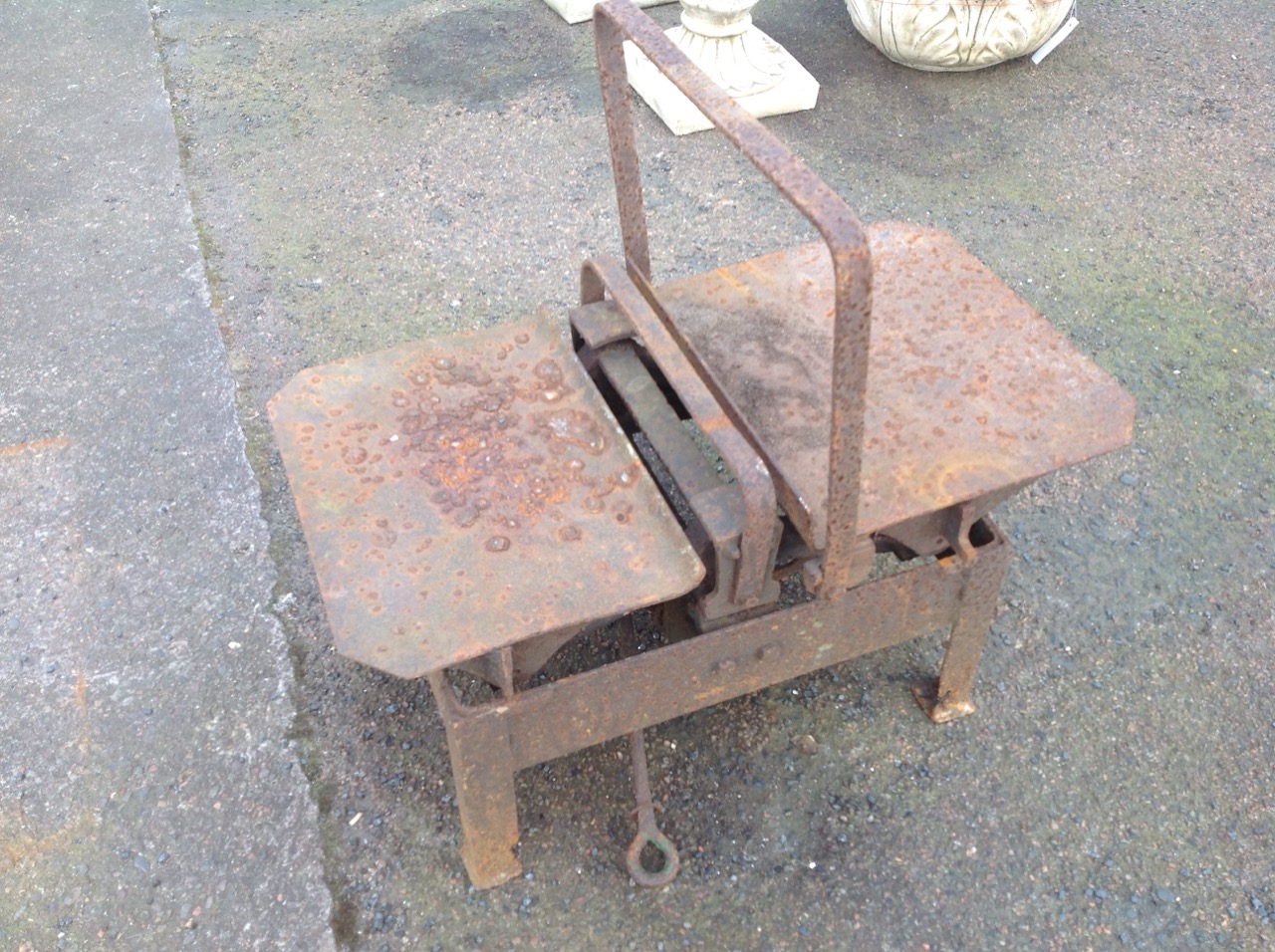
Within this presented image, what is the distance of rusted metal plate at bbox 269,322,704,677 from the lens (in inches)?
60.7

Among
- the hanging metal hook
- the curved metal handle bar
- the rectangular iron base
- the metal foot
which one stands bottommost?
the metal foot

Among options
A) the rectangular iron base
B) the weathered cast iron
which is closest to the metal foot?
the weathered cast iron

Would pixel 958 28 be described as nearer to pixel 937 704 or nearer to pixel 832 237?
pixel 937 704

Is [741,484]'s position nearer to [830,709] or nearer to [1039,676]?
[830,709]

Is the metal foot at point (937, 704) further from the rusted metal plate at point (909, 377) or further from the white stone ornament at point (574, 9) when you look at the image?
the white stone ornament at point (574, 9)

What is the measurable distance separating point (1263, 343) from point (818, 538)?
2.10 metres

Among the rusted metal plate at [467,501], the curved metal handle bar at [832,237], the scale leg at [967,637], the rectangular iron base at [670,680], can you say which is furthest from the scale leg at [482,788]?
the scale leg at [967,637]

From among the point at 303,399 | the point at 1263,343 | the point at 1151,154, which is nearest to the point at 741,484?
the point at 303,399

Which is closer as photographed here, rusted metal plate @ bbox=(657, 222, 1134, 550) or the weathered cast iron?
the weathered cast iron

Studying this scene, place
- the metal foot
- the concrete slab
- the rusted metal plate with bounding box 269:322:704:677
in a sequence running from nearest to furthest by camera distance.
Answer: the rusted metal plate with bounding box 269:322:704:677 → the concrete slab → the metal foot

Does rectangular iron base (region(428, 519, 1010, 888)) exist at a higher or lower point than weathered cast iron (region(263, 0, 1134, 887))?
lower

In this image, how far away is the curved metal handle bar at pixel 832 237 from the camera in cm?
129

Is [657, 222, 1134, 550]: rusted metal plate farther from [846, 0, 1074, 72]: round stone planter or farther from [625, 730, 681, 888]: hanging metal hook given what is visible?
[846, 0, 1074, 72]: round stone planter

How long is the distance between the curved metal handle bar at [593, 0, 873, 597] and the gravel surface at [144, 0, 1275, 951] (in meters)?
0.70
